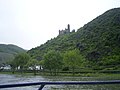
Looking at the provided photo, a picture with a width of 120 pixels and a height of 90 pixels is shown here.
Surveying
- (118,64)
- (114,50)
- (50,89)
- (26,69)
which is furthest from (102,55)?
(50,89)

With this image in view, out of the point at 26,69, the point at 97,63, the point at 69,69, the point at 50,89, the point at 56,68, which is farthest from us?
the point at 26,69

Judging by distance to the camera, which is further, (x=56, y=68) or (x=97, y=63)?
(x=97, y=63)

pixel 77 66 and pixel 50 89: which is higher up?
pixel 77 66

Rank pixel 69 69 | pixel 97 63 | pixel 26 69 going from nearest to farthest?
pixel 69 69
pixel 97 63
pixel 26 69

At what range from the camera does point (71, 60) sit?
149 meters

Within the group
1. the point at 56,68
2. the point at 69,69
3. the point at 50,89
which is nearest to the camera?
the point at 50,89

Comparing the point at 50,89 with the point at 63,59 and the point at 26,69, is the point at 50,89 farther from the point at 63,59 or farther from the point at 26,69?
the point at 26,69

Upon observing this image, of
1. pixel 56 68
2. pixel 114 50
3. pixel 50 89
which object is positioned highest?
pixel 114 50

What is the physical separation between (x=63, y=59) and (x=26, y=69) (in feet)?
141

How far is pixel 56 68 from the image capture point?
146 meters

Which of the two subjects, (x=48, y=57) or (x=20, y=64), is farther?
(x=20, y=64)

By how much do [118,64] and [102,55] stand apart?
114ft

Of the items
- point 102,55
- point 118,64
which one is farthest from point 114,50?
point 118,64

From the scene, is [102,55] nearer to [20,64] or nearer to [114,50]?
[114,50]
